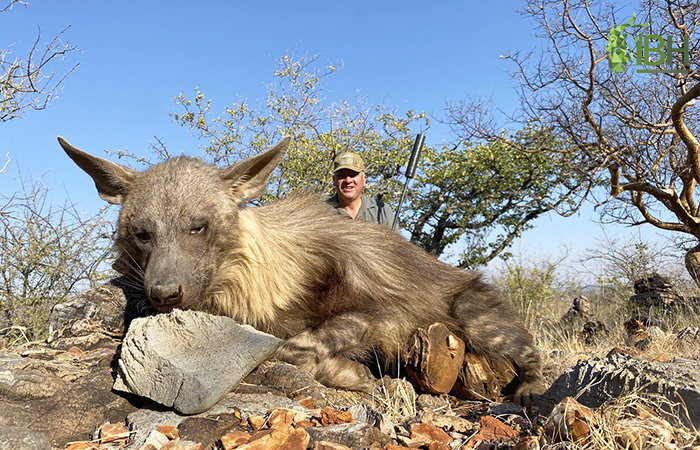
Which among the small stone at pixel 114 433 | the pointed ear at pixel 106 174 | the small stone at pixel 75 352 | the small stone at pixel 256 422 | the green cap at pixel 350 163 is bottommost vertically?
the small stone at pixel 114 433

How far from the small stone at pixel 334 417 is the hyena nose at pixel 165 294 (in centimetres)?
105

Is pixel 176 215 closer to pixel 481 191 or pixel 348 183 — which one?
pixel 348 183

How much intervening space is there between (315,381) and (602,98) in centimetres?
834

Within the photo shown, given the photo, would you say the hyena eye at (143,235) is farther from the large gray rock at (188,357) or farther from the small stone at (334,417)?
the small stone at (334,417)

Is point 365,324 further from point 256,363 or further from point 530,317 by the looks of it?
point 530,317

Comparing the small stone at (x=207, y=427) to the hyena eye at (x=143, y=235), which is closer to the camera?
the small stone at (x=207, y=427)

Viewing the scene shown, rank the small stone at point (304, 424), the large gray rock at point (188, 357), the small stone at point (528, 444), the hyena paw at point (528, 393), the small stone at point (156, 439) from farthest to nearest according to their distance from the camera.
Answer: the hyena paw at point (528, 393)
the large gray rock at point (188, 357)
the small stone at point (304, 424)
the small stone at point (156, 439)
the small stone at point (528, 444)

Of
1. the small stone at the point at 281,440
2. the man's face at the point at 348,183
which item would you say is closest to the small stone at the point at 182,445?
the small stone at the point at 281,440

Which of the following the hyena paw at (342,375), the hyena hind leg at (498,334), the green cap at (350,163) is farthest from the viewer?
the green cap at (350,163)

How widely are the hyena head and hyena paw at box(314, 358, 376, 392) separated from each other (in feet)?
2.95

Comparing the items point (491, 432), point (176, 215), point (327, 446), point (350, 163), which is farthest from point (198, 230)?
point (350, 163)

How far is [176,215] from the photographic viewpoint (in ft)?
10.5

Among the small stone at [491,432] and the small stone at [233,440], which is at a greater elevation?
the small stone at [491,432]

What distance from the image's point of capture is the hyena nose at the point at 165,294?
2.86 meters
